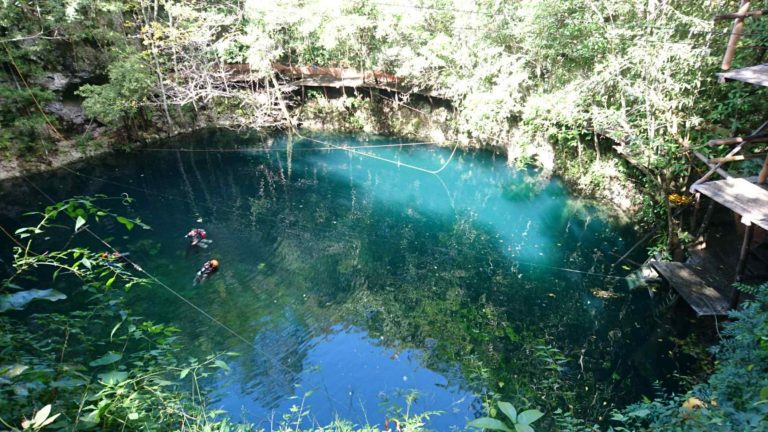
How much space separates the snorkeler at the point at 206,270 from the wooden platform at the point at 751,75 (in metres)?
9.67

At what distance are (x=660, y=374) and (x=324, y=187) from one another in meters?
10.8

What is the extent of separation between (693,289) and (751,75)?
3.67 meters

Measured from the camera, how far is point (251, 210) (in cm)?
1282

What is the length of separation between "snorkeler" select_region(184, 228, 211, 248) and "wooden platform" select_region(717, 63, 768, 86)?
1063 centimetres

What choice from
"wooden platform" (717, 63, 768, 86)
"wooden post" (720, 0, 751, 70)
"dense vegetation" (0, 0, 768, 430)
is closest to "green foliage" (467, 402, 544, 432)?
"dense vegetation" (0, 0, 768, 430)

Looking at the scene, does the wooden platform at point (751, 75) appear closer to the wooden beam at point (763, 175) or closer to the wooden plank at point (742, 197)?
the wooden beam at point (763, 175)

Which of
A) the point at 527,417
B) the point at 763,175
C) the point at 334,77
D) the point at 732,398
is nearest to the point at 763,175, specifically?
the point at 763,175

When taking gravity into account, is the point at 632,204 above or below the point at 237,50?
below

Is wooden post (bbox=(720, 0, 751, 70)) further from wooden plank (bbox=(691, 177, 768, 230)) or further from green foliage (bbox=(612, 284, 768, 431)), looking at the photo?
green foliage (bbox=(612, 284, 768, 431))

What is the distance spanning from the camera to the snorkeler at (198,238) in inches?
413

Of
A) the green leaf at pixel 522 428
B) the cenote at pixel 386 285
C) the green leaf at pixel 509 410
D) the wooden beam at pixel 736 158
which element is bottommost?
the cenote at pixel 386 285

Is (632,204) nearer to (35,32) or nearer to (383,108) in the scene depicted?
(383,108)

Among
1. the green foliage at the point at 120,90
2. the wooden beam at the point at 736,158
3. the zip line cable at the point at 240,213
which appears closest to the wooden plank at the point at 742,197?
the wooden beam at the point at 736,158

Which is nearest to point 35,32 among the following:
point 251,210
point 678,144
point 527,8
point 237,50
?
point 237,50
